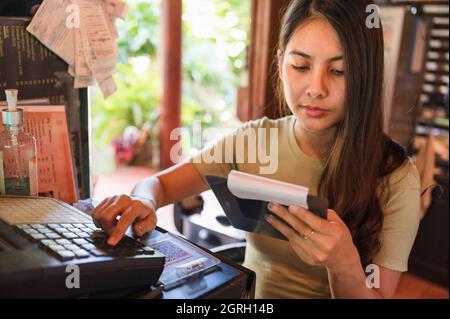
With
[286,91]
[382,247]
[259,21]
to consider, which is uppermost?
[259,21]

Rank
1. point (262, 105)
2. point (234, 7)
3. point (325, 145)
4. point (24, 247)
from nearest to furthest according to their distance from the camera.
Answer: point (24, 247)
point (325, 145)
point (262, 105)
point (234, 7)

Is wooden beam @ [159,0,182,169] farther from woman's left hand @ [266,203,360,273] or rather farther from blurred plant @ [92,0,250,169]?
woman's left hand @ [266,203,360,273]

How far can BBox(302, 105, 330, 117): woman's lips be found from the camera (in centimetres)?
96

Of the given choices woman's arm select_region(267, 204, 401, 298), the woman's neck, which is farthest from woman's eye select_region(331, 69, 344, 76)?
woman's arm select_region(267, 204, 401, 298)

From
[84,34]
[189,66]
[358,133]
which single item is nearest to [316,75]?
[358,133]

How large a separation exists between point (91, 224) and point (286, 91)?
0.53 metres

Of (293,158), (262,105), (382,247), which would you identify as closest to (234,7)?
(262,105)

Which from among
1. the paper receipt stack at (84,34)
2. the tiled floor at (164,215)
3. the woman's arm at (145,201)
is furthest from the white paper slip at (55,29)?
the tiled floor at (164,215)

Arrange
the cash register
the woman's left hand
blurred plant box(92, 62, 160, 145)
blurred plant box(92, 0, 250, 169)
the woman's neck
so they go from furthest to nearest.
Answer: blurred plant box(92, 62, 160, 145)
blurred plant box(92, 0, 250, 169)
the woman's neck
the woman's left hand
the cash register

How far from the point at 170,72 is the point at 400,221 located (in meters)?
2.21

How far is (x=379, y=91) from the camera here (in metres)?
0.95

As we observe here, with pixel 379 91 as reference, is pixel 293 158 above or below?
below

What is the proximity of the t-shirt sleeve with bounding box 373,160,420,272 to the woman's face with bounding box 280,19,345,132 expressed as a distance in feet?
0.64
